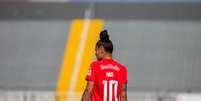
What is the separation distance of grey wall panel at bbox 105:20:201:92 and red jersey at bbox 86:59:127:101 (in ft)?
45.0

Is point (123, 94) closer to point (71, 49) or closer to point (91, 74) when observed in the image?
point (91, 74)

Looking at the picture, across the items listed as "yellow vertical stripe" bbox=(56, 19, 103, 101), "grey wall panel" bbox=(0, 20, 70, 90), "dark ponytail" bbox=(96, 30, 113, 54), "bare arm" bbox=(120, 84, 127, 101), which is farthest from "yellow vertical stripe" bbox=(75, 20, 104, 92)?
"dark ponytail" bbox=(96, 30, 113, 54)

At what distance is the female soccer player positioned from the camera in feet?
17.3

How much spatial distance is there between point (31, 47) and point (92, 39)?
5.78ft

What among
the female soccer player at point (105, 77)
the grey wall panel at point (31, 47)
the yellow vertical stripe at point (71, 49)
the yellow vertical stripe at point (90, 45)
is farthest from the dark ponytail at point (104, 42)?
the grey wall panel at point (31, 47)

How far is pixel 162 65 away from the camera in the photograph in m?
19.5

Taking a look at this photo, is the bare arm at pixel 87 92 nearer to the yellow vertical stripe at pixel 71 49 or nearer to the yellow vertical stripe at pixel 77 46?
the yellow vertical stripe at pixel 77 46

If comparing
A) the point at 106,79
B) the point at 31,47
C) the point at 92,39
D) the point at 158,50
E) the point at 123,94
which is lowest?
the point at 123,94

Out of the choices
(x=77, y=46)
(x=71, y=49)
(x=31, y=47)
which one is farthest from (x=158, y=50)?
(x=31, y=47)

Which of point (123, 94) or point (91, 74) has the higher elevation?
point (91, 74)

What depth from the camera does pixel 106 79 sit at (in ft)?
17.5

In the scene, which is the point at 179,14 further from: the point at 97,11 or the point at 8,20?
the point at 8,20

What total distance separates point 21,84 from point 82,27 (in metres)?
2.37

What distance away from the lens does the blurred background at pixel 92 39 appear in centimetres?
1934
